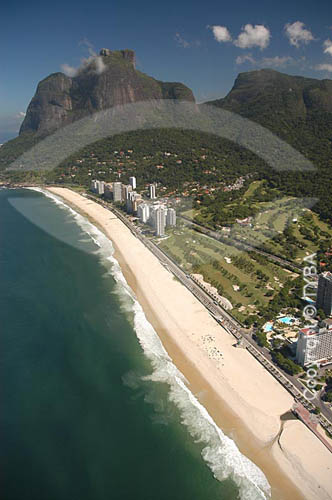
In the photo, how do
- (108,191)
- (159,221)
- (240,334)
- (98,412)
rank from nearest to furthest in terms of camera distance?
(98,412) < (240,334) < (159,221) < (108,191)

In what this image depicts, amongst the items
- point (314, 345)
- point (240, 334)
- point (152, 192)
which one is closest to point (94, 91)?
point (152, 192)

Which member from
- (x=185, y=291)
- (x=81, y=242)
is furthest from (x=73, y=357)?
(x=81, y=242)

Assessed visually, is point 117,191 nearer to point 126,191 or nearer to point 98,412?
point 126,191

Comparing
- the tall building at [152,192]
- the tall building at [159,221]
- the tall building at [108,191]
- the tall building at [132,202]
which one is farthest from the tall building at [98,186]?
the tall building at [159,221]

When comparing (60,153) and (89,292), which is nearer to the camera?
(89,292)

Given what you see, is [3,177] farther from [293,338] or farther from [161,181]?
[293,338]

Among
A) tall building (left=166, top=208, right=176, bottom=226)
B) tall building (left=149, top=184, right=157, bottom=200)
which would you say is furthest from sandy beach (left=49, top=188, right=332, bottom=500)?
tall building (left=149, top=184, right=157, bottom=200)

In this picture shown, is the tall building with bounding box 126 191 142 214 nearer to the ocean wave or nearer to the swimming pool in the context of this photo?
the ocean wave
